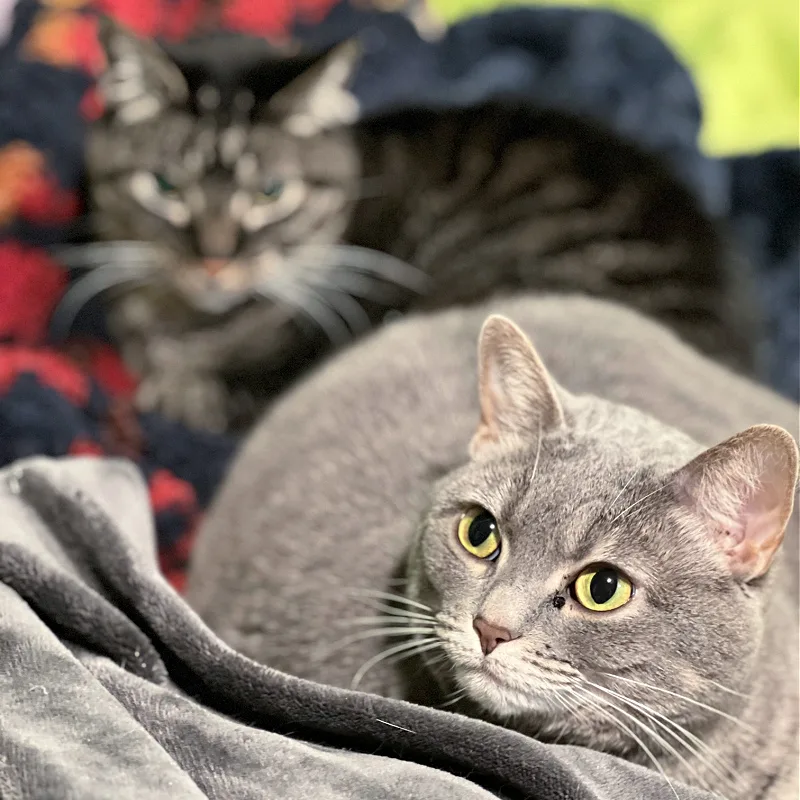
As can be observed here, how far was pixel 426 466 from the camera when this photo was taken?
3.80 ft

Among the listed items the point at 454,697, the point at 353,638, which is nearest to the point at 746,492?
the point at 454,697

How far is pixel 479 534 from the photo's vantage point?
921 mm

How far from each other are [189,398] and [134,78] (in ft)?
2.02

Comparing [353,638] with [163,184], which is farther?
[163,184]

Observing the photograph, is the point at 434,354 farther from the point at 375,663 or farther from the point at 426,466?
the point at 375,663

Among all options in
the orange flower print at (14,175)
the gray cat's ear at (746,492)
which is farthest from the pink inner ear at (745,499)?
the orange flower print at (14,175)

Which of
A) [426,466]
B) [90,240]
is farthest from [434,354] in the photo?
[90,240]

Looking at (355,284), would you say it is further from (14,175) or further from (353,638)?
(353,638)

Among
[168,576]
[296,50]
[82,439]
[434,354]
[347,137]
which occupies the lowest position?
[168,576]

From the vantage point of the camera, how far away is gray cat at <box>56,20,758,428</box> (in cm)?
169

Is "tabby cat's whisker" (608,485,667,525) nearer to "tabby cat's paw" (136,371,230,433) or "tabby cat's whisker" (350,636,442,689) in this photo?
"tabby cat's whisker" (350,636,442,689)

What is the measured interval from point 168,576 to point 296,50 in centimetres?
104

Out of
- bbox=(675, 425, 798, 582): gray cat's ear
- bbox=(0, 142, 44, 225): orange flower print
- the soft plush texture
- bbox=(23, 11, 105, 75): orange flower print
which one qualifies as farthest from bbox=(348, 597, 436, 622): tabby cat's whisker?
bbox=(23, 11, 105, 75): orange flower print

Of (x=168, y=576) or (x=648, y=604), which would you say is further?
(x=168, y=576)
